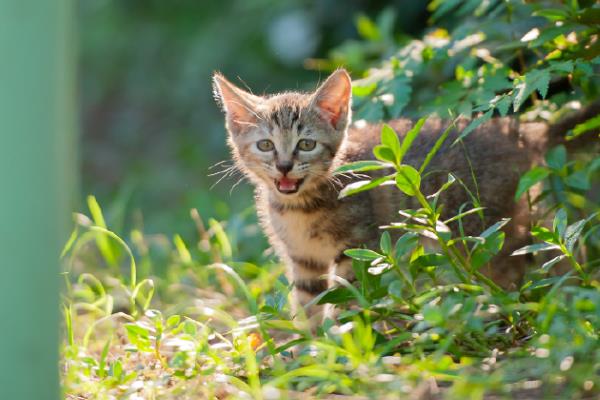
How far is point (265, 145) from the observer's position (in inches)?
146

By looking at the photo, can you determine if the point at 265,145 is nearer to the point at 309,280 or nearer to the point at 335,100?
the point at 335,100

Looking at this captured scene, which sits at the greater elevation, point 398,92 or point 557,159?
point 398,92

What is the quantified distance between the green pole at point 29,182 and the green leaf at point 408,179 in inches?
43.8

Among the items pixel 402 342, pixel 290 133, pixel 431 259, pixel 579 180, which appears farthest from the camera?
pixel 290 133

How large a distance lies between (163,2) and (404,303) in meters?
6.73

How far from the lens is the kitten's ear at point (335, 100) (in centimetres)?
364

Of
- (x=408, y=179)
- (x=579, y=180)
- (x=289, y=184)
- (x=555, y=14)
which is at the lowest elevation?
(x=579, y=180)

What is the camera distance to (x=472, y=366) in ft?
8.29

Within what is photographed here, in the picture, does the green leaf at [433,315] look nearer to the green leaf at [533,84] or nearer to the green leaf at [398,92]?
the green leaf at [533,84]

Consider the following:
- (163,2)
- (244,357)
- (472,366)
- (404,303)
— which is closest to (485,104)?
(404,303)

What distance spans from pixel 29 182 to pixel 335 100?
197 centimetres

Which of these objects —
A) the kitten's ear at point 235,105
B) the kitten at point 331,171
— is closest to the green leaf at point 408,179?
the kitten at point 331,171

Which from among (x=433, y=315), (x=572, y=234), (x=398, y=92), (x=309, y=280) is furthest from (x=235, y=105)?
(x=433, y=315)

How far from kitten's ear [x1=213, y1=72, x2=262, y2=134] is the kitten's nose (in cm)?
30
